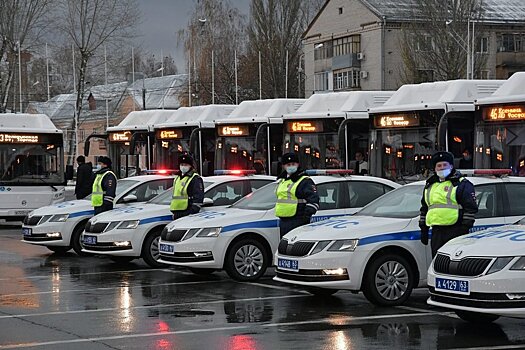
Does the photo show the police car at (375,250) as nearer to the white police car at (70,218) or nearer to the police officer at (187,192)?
the police officer at (187,192)

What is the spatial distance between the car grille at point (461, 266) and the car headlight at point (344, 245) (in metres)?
1.70

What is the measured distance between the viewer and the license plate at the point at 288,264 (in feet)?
42.1

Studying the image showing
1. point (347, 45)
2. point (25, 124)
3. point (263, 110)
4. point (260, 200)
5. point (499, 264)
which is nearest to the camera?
point (499, 264)

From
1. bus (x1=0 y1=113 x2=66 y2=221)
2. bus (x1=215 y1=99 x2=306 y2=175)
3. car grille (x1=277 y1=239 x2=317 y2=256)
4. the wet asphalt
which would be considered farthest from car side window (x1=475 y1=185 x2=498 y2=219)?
bus (x1=0 y1=113 x2=66 y2=221)

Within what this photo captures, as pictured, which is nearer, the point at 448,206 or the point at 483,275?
the point at 483,275

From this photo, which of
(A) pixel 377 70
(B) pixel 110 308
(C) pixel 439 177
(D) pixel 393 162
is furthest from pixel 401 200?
(A) pixel 377 70

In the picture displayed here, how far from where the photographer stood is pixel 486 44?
6669cm

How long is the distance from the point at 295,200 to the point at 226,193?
128 inches

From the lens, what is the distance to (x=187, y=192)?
1720cm

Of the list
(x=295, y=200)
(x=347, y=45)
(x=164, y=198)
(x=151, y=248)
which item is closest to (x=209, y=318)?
(x=295, y=200)

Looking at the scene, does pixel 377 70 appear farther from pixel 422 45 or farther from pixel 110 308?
pixel 110 308

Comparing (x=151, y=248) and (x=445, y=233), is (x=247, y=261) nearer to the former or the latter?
(x=151, y=248)

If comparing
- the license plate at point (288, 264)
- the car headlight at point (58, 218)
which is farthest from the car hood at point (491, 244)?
the car headlight at point (58, 218)

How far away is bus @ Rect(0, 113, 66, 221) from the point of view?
28.1 metres
